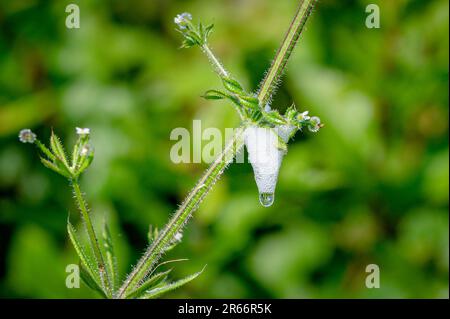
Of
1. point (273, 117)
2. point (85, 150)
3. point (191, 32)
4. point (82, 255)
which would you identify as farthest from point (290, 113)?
point (82, 255)

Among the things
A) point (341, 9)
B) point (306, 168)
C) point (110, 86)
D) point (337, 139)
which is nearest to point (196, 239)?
point (306, 168)

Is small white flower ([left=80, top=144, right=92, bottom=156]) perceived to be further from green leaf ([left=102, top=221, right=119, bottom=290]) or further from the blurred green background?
the blurred green background

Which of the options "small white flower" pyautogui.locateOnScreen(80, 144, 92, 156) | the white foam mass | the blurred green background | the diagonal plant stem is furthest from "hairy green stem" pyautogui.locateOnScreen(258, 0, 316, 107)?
the blurred green background

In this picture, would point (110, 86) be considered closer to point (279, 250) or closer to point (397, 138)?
point (279, 250)

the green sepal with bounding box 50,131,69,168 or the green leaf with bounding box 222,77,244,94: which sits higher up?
the green leaf with bounding box 222,77,244,94

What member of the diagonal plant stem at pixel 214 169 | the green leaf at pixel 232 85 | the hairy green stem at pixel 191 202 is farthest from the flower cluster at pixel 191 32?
the hairy green stem at pixel 191 202

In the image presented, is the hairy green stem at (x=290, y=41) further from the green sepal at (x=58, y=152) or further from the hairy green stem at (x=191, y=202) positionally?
the green sepal at (x=58, y=152)
